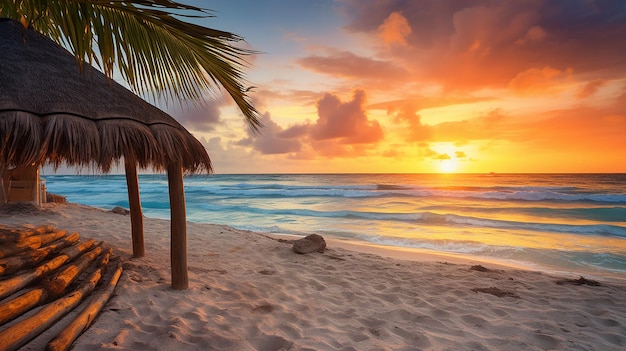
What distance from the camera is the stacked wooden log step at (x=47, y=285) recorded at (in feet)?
7.66

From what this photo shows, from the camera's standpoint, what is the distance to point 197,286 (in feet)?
13.4

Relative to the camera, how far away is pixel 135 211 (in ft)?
16.3

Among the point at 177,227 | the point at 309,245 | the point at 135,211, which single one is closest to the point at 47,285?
the point at 177,227

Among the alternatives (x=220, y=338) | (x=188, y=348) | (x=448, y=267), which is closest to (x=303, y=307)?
(x=220, y=338)

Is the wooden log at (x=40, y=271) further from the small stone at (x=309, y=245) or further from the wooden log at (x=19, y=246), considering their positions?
the small stone at (x=309, y=245)

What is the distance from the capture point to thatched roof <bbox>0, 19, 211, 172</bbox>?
8.43 ft

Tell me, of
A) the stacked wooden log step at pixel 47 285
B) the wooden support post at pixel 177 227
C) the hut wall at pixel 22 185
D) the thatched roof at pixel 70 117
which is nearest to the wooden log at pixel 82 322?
the stacked wooden log step at pixel 47 285

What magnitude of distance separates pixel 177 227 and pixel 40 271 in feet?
4.02

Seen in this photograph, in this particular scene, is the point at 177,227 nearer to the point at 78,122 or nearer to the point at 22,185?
the point at 78,122

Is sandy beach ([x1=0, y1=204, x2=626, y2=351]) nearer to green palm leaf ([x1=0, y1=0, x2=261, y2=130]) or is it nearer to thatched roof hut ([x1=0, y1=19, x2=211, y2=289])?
thatched roof hut ([x1=0, y1=19, x2=211, y2=289])

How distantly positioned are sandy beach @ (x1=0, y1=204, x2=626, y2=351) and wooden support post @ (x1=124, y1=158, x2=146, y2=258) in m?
0.18

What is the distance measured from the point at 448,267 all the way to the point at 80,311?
542 centimetres

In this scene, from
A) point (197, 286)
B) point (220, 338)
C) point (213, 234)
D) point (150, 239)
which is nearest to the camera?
point (220, 338)

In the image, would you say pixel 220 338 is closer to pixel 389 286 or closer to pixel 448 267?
pixel 389 286
